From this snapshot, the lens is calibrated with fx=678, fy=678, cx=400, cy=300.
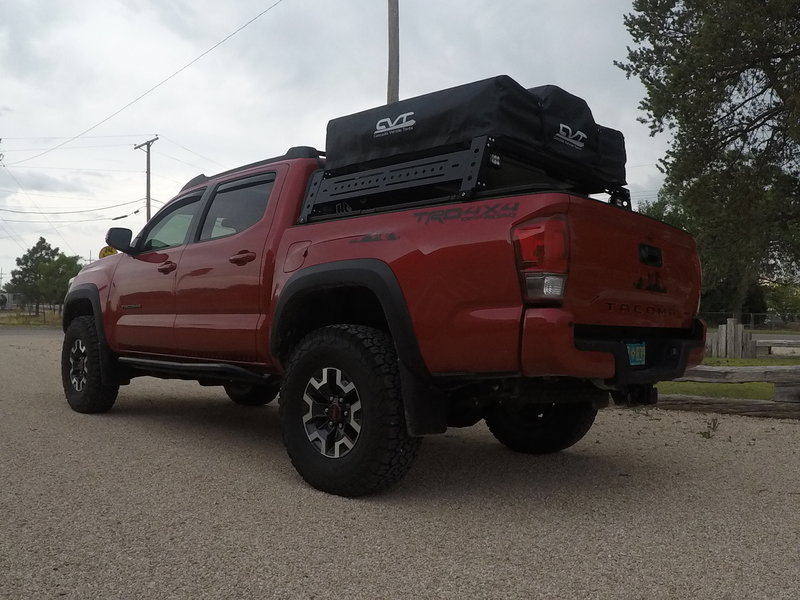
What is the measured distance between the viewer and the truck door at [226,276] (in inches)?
182

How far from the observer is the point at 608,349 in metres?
3.34

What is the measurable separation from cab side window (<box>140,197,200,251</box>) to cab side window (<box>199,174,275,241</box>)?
0.92 feet

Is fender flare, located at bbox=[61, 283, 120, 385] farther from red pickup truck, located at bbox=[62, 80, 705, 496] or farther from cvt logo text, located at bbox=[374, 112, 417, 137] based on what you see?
cvt logo text, located at bbox=[374, 112, 417, 137]

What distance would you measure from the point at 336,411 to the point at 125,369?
3319mm

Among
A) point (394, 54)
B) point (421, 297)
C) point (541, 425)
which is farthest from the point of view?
point (394, 54)

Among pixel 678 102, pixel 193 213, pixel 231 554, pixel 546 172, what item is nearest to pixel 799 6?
pixel 678 102

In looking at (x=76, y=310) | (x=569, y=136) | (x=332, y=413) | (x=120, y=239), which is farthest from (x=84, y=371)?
(x=569, y=136)

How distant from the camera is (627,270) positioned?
11.7 feet

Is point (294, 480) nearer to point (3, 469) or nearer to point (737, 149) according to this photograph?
point (3, 469)

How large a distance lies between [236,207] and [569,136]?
8.12ft

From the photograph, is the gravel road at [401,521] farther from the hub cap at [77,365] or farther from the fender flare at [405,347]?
the hub cap at [77,365]

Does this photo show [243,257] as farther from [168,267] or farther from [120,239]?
[120,239]

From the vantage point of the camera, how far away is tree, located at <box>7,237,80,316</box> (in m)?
54.9

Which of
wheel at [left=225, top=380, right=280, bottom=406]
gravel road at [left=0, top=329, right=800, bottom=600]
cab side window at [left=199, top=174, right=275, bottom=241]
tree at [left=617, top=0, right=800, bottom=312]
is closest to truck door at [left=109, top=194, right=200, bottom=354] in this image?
cab side window at [left=199, top=174, right=275, bottom=241]
